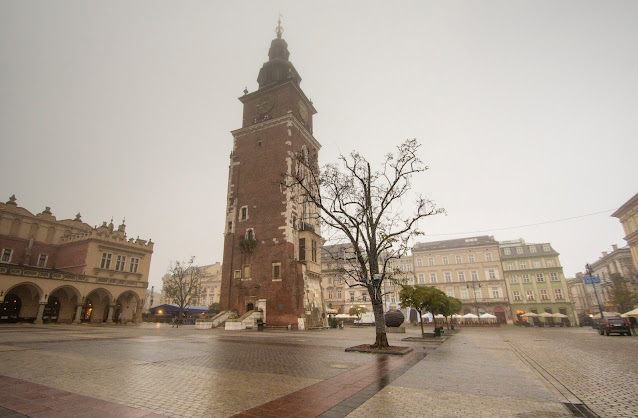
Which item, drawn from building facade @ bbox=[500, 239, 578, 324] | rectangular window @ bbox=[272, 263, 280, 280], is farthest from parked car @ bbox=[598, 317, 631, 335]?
building facade @ bbox=[500, 239, 578, 324]

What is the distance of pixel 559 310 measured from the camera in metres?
60.1

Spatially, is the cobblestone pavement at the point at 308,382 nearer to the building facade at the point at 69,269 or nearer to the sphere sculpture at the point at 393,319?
the sphere sculpture at the point at 393,319

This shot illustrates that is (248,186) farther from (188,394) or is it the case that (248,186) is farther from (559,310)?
(559,310)

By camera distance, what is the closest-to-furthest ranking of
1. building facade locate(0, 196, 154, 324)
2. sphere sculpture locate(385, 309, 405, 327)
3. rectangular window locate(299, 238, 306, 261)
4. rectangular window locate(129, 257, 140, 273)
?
sphere sculpture locate(385, 309, 405, 327) < building facade locate(0, 196, 154, 324) < rectangular window locate(299, 238, 306, 261) < rectangular window locate(129, 257, 140, 273)

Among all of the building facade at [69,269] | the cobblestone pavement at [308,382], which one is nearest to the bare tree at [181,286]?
the building facade at [69,269]

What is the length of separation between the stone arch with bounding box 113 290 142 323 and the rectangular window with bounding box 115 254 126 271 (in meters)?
3.36

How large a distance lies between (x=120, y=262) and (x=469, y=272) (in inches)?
2405

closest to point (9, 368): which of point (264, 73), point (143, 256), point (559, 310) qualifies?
point (143, 256)

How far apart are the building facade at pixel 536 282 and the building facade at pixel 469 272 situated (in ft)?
12.5

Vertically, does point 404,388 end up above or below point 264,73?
below

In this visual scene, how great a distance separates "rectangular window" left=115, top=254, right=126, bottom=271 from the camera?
40.1 m

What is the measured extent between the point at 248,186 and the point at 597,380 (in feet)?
114

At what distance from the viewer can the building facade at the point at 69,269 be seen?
112 feet

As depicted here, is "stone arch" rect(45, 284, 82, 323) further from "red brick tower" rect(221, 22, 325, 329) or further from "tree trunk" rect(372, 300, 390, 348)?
"tree trunk" rect(372, 300, 390, 348)
